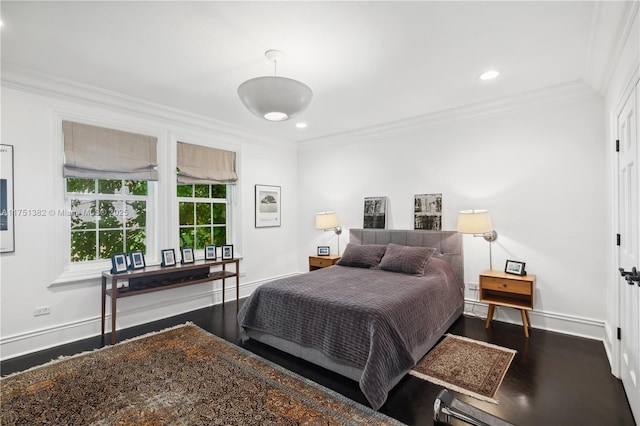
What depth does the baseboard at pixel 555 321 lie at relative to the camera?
3.16 meters

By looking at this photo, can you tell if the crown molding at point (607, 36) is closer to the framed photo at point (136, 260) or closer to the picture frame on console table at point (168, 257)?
the picture frame on console table at point (168, 257)

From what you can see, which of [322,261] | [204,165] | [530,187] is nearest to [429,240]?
[530,187]

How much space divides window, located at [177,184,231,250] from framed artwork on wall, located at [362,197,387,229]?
2.14 m

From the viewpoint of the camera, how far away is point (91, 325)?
3346mm

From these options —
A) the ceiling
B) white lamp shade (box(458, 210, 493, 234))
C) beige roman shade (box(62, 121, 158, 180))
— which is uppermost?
A: the ceiling

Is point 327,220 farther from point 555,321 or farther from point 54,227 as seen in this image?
point 54,227

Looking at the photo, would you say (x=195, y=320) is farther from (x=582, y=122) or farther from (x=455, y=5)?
(x=582, y=122)

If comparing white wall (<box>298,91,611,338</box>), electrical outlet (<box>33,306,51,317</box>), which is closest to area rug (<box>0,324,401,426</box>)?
electrical outlet (<box>33,306,51,317</box>)

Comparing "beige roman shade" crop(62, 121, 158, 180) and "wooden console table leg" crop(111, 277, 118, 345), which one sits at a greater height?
"beige roman shade" crop(62, 121, 158, 180)

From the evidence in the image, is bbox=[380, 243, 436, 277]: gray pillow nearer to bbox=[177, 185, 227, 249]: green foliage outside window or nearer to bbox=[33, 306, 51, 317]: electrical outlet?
bbox=[177, 185, 227, 249]: green foliage outside window

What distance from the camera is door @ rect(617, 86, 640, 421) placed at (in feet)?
6.11

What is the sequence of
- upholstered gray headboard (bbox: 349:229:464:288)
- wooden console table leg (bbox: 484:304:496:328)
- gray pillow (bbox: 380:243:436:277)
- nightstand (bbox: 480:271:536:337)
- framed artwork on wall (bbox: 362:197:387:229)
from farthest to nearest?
framed artwork on wall (bbox: 362:197:387:229), upholstered gray headboard (bbox: 349:229:464:288), gray pillow (bbox: 380:243:436:277), wooden console table leg (bbox: 484:304:496:328), nightstand (bbox: 480:271:536:337)

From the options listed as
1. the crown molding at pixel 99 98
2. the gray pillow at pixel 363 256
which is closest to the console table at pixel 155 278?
the gray pillow at pixel 363 256

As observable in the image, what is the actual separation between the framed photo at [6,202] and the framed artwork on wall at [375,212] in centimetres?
407
